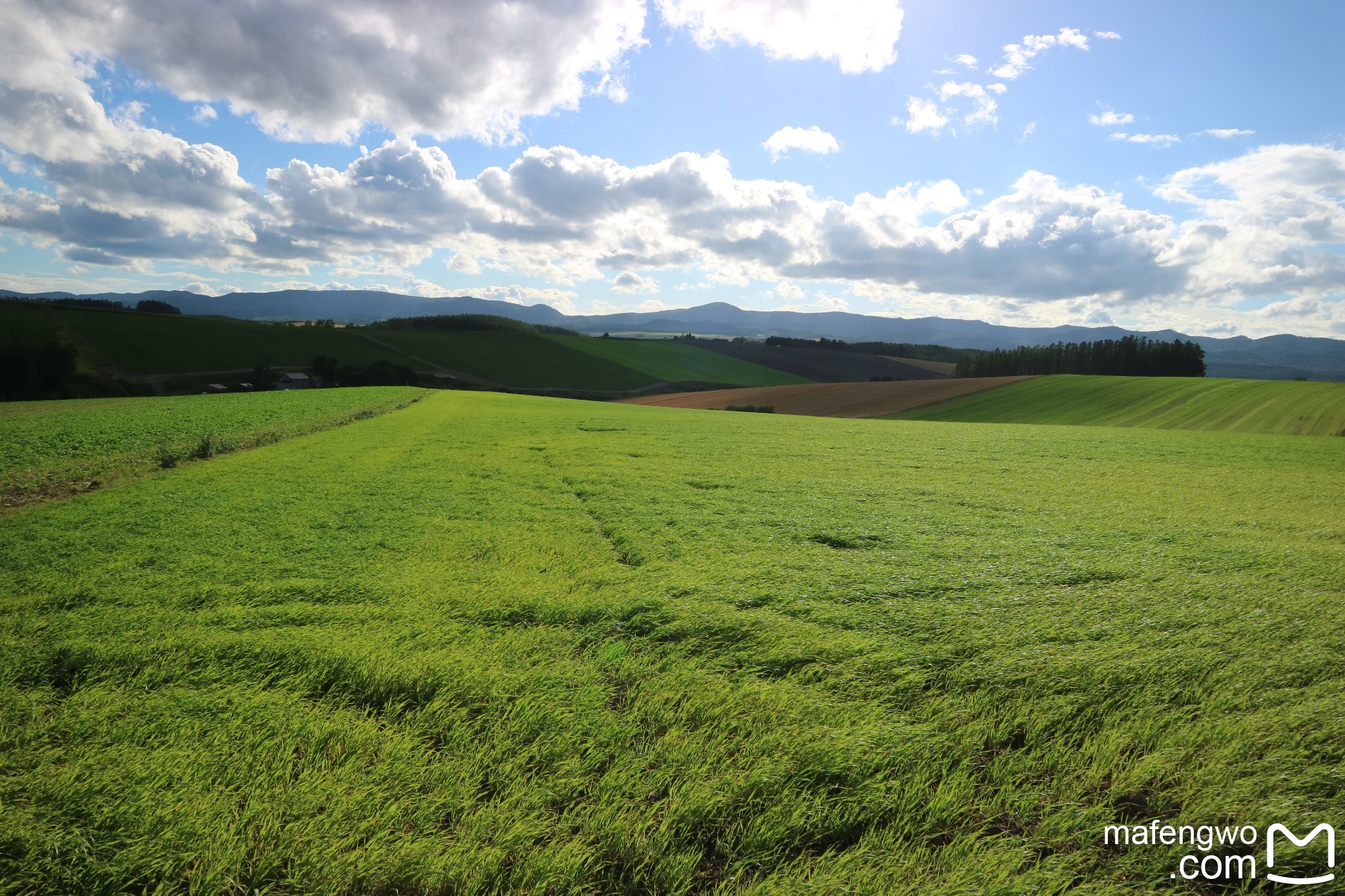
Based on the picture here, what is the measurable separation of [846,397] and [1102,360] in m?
51.1

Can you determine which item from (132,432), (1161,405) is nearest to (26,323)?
(132,432)

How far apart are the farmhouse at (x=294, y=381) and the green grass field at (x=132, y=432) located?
1334 inches

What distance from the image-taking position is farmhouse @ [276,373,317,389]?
67125 mm

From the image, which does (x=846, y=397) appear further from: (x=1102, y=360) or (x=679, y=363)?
(x=679, y=363)

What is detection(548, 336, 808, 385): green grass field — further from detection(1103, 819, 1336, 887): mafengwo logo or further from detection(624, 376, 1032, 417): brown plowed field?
detection(1103, 819, 1336, 887): mafengwo logo

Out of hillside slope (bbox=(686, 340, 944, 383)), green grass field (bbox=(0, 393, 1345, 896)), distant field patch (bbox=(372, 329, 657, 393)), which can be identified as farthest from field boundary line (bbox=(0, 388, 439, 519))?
hillside slope (bbox=(686, 340, 944, 383))

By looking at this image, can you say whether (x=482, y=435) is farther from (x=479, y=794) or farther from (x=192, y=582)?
(x=479, y=794)

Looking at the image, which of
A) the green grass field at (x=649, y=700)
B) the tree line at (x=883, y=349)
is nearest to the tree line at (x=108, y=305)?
the tree line at (x=883, y=349)

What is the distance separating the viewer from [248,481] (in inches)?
465

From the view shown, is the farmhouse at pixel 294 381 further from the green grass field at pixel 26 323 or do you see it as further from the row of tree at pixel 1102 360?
the row of tree at pixel 1102 360

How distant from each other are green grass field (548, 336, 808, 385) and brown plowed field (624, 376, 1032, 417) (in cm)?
2907

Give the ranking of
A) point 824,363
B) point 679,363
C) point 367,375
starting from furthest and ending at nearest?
1. point 824,363
2. point 679,363
3. point 367,375

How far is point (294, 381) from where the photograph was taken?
6806 cm

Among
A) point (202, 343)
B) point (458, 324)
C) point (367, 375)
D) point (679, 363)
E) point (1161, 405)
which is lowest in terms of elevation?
point (1161, 405)
